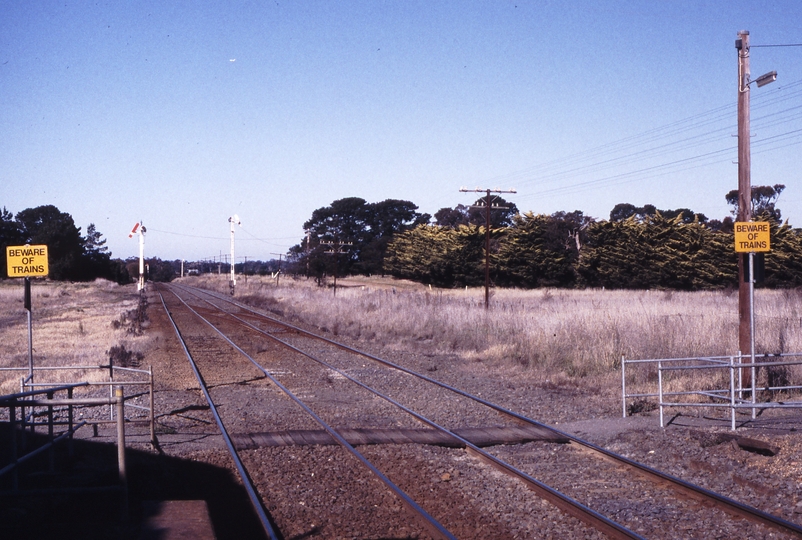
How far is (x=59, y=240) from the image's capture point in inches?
3354

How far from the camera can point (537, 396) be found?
13.9m

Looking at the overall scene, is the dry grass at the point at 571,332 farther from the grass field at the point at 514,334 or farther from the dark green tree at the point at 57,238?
the dark green tree at the point at 57,238

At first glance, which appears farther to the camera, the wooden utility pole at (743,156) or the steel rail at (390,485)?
the wooden utility pole at (743,156)

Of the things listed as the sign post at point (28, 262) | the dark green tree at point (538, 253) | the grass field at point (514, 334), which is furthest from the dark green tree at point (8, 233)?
the sign post at point (28, 262)

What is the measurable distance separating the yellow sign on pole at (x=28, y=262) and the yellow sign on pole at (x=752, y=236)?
40.0 ft

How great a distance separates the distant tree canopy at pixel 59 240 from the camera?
7746 centimetres

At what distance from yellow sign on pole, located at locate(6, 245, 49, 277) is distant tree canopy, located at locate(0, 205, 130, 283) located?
6508 cm

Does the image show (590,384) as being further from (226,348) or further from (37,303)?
(37,303)

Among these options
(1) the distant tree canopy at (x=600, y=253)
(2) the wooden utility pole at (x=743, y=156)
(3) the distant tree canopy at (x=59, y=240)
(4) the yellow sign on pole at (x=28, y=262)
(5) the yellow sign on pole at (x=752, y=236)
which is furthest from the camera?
(3) the distant tree canopy at (x=59, y=240)

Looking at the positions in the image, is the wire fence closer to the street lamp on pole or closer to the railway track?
the street lamp on pole

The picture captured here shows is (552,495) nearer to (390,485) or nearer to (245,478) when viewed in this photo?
(390,485)

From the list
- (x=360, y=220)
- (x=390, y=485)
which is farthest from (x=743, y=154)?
(x=360, y=220)

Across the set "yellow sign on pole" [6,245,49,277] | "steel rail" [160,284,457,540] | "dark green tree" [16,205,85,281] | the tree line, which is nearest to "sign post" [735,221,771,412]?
"steel rail" [160,284,457,540]

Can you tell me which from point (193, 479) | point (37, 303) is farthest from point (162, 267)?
point (193, 479)
